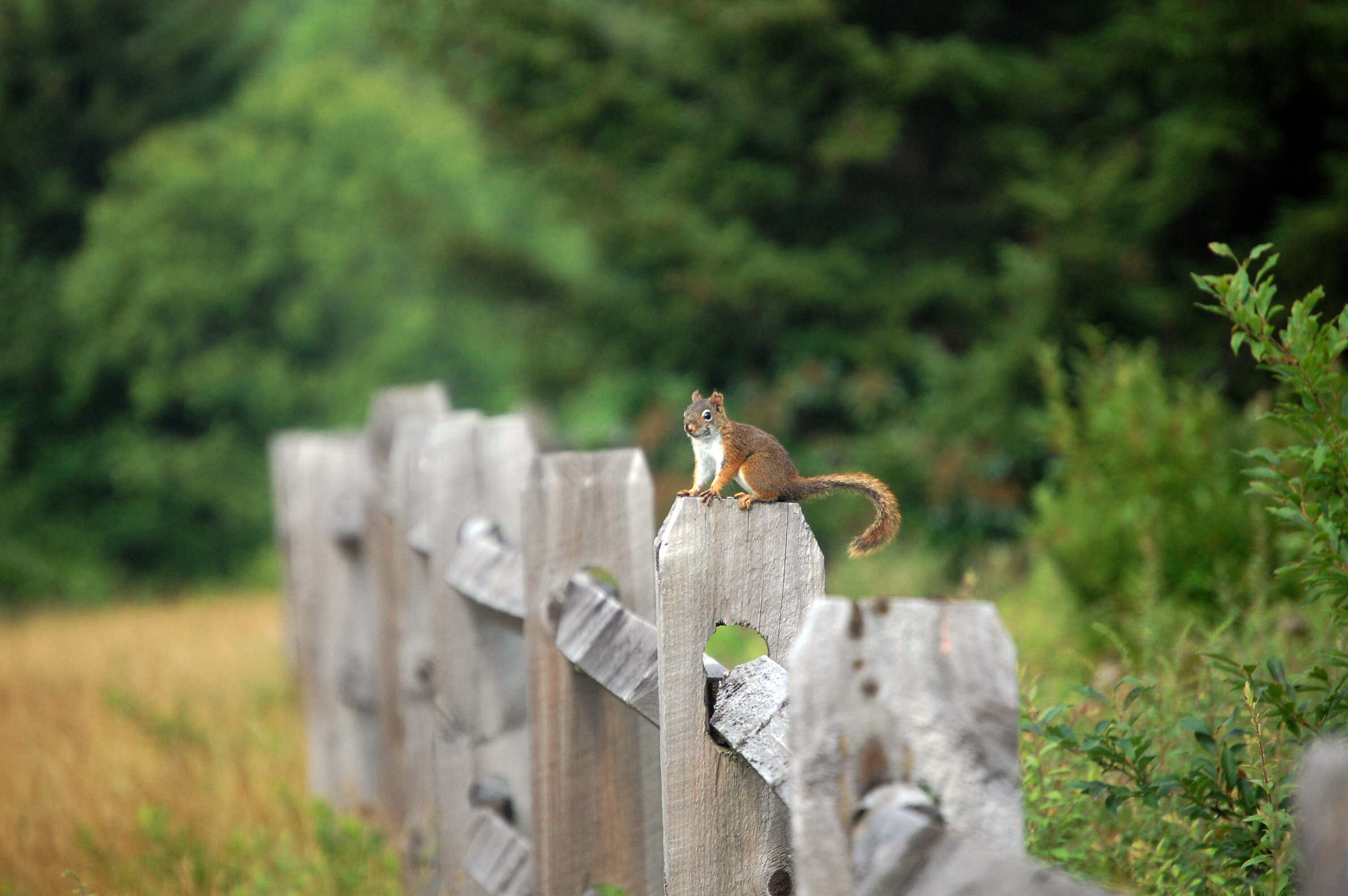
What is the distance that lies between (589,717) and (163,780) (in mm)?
2723

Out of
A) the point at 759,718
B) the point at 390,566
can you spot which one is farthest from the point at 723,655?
the point at 759,718

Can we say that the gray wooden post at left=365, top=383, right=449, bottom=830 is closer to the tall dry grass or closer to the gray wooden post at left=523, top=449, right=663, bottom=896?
the tall dry grass

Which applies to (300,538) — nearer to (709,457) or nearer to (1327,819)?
(709,457)

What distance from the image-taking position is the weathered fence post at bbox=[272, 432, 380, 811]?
13.3 ft

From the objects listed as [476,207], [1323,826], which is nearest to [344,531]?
[1323,826]

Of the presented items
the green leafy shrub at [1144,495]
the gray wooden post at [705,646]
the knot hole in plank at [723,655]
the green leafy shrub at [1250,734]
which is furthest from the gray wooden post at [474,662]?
the green leafy shrub at [1144,495]

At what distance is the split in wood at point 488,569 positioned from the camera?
2.25 metres

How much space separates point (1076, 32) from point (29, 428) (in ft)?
35.8

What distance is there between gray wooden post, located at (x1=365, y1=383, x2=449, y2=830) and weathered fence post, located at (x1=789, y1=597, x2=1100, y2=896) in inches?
87.0

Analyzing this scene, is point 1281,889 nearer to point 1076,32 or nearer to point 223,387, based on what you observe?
point 1076,32

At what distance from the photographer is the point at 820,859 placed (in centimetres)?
101

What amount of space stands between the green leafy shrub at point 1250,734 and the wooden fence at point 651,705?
434mm

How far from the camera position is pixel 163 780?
4020mm

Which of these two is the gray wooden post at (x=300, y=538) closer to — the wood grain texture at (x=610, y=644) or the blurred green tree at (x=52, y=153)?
the wood grain texture at (x=610, y=644)
